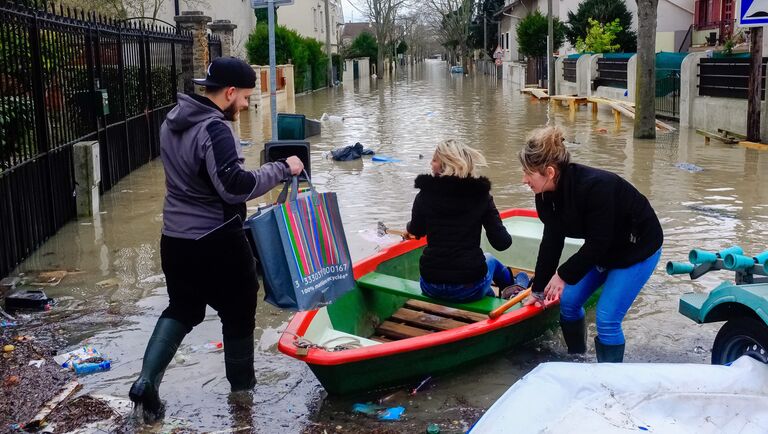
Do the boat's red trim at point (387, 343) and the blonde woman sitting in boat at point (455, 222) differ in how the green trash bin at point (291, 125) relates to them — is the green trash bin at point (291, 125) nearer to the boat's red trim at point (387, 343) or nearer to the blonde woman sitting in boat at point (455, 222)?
the blonde woman sitting in boat at point (455, 222)

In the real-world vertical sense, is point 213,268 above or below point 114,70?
below

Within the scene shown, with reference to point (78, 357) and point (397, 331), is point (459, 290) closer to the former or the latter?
point (397, 331)

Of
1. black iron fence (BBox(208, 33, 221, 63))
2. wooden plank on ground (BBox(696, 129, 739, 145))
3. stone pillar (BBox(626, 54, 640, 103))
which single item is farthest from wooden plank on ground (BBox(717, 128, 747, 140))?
black iron fence (BBox(208, 33, 221, 63))

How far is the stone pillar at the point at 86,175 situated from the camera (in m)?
8.93

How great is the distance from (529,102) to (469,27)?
50.5 metres

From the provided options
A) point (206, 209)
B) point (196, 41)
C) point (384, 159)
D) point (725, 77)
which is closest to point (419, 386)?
point (206, 209)

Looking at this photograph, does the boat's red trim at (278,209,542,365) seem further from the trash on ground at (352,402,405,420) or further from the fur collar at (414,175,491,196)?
the fur collar at (414,175,491,196)

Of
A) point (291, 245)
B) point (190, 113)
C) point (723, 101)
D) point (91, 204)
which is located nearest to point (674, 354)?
point (291, 245)

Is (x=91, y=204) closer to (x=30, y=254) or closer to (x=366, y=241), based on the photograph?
(x=30, y=254)

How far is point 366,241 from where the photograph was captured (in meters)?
8.12

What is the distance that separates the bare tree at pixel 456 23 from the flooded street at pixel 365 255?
56.7 metres

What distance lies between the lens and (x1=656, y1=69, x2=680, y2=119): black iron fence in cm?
1952

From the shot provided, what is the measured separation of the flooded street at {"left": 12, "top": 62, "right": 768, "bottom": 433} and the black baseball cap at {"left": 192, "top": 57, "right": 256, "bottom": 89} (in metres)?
1.71

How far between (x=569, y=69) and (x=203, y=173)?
95.8 ft
